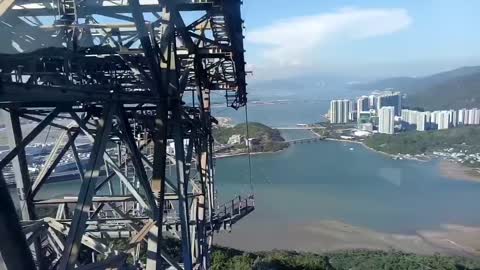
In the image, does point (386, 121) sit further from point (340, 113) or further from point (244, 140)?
point (244, 140)

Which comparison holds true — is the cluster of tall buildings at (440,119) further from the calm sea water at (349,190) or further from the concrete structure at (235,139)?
the concrete structure at (235,139)

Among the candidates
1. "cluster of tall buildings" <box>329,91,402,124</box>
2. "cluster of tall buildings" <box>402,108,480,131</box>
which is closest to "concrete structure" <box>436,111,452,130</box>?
"cluster of tall buildings" <box>402,108,480,131</box>

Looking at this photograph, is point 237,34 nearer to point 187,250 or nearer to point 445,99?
point 187,250

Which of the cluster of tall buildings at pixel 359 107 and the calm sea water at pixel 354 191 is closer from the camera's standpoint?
the calm sea water at pixel 354 191

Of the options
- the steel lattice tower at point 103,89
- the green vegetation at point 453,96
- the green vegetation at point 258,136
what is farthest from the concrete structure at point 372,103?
the steel lattice tower at point 103,89

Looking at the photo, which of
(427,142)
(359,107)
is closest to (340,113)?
(359,107)

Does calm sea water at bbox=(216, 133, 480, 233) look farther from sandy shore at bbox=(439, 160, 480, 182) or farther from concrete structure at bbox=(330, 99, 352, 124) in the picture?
concrete structure at bbox=(330, 99, 352, 124)
